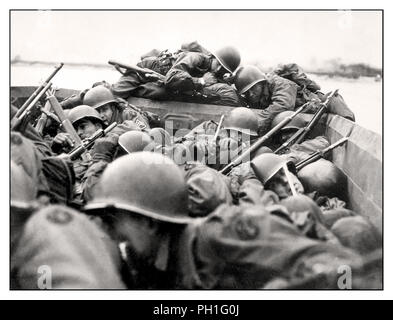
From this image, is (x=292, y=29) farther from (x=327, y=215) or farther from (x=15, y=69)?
(x=15, y=69)

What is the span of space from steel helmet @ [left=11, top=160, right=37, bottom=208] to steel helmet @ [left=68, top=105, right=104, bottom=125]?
197cm

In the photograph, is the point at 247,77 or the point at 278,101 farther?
the point at 247,77

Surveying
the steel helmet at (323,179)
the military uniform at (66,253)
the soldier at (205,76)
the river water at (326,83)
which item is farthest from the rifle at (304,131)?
the military uniform at (66,253)

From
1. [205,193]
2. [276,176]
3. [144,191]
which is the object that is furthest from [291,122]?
[144,191]

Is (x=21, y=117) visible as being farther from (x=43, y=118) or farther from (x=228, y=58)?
(x=228, y=58)

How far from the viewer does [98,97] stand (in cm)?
716

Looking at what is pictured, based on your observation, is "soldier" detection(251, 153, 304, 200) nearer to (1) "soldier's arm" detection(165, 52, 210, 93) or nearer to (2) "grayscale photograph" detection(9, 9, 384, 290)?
(2) "grayscale photograph" detection(9, 9, 384, 290)

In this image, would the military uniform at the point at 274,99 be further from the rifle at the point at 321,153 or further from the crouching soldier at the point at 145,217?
the crouching soldier at the point at 145,217

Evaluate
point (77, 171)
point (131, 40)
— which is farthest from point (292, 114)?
point (77, 171)

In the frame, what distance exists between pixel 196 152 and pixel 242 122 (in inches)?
33.5

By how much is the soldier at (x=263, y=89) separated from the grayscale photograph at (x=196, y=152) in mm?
21

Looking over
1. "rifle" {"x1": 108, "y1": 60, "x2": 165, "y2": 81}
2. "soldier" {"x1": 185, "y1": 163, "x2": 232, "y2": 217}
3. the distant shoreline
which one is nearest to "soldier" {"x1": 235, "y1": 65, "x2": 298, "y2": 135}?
the distant shoreline
